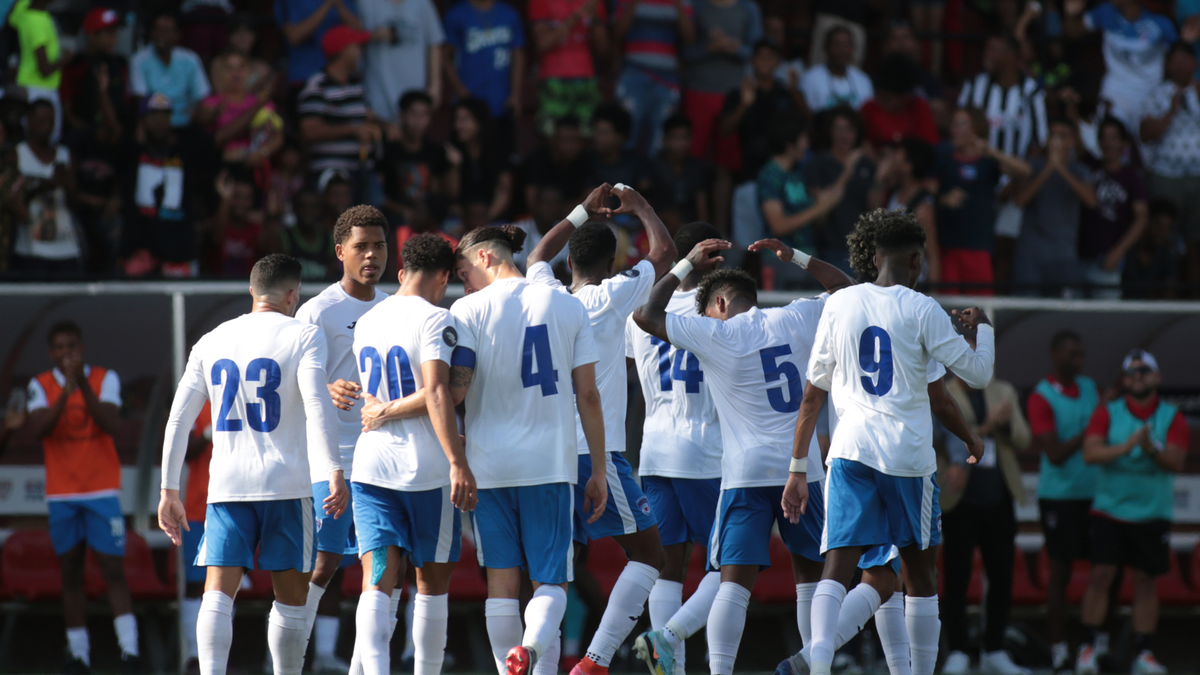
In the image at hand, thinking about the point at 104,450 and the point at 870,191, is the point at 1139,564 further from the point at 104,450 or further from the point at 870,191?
the point at 104,450

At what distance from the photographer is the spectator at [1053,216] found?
12391 mm

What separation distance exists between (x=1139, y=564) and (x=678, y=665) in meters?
4.80

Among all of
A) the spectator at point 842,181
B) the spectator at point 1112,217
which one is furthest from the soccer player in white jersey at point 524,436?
the spectator at point 1112,217

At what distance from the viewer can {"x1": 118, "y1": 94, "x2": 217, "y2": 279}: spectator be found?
10891 millimetres

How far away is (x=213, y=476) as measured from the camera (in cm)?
612

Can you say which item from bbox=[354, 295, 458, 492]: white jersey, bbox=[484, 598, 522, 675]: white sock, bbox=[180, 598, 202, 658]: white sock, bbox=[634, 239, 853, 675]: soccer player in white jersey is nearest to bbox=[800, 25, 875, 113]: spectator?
bbox=[634, 239, 853, 675]: soccer player in white jersey

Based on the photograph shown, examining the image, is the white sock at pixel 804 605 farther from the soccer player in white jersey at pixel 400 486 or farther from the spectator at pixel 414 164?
the spectator at pixel 414 164

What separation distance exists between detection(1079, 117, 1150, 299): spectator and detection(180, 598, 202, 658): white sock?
8435mm

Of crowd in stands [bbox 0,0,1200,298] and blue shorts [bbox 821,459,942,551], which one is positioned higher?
crowd in stands [bbox 0,0,1200,298]

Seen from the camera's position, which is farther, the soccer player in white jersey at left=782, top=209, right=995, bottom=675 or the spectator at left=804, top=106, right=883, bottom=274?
the spectator at left=804, top=106, right=883, bottom=274

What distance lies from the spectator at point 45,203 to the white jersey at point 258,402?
517 cm

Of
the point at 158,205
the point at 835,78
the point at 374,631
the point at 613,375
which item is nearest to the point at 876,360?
the point at 613,375

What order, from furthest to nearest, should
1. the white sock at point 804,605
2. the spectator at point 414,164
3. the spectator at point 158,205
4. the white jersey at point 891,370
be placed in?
1. the spectator at point 414,164
2. the spectator at point 158,205
3. the white sock at point 804,605
4. the white jersey at point 891,370

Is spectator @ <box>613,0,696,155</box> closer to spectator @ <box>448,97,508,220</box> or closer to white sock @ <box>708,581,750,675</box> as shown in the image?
spectator @ <box>448,97,508,220</box>
